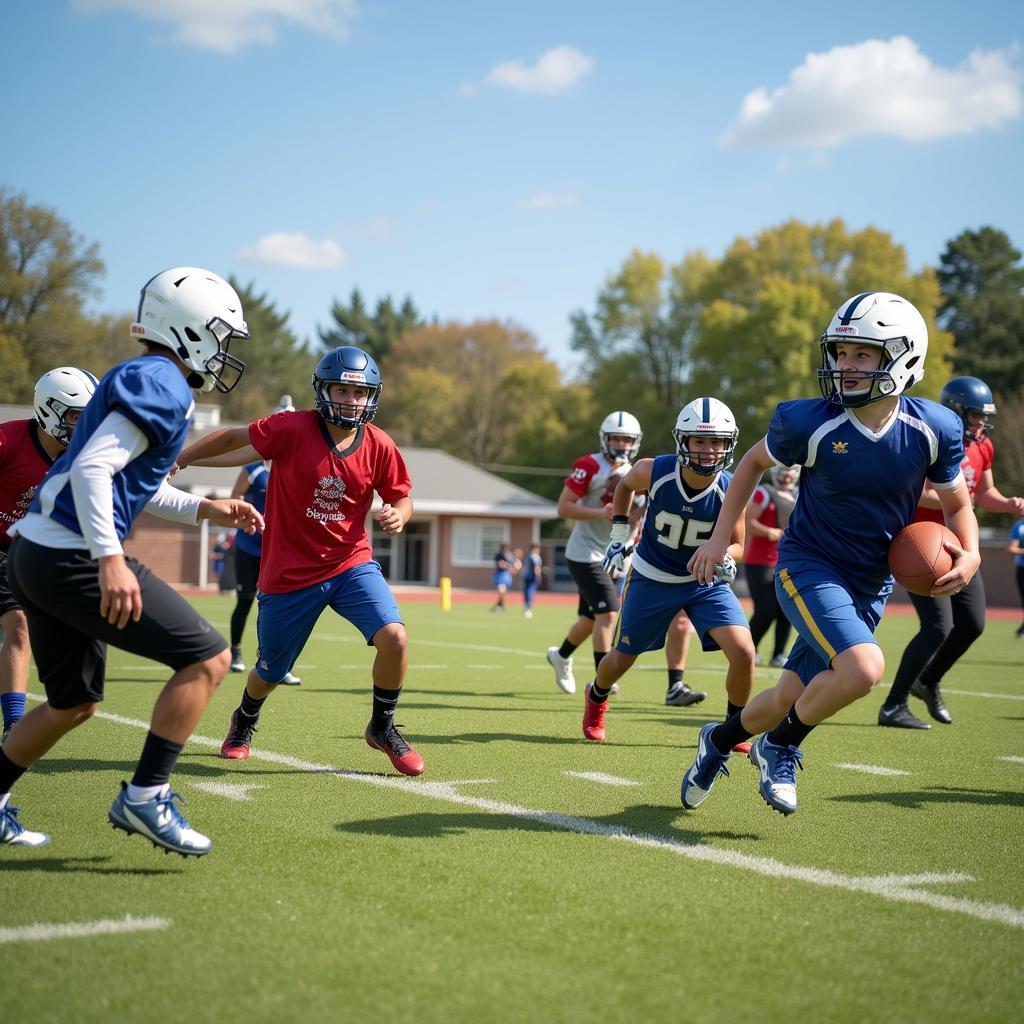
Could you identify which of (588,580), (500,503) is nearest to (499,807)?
(588,580)

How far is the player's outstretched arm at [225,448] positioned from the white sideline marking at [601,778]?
2360 millimetres

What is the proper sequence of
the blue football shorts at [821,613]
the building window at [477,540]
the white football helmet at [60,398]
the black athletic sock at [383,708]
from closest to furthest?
the blue football shorts at [821,613], the black athletic sock at [383,708], the white football helmet at [60,398], the building window at [477,540]

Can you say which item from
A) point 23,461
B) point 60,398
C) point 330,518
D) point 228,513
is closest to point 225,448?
point 330,518

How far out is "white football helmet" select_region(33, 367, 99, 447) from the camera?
20.8 feet

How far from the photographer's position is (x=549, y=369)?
6181 cm

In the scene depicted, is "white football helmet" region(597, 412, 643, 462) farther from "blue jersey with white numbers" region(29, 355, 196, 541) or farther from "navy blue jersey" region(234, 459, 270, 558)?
"blue jersey with white numbers" region(29, 355, 196, 541)

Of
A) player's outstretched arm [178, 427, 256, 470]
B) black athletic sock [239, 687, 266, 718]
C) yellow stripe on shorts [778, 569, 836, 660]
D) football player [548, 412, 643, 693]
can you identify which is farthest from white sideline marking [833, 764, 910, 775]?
player's outstretched arm [178, 427, 256, 470]

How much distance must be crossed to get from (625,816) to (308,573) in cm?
204

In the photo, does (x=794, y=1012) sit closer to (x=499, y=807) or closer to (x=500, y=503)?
(x=499, y=807)

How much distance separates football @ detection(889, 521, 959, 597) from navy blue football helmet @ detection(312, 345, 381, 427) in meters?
2.58

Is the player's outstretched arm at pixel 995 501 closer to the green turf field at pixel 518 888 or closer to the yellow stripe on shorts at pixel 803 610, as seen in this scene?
the green turf field at pixel 518 888

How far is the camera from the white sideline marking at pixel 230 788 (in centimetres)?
556

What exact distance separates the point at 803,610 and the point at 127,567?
275cm

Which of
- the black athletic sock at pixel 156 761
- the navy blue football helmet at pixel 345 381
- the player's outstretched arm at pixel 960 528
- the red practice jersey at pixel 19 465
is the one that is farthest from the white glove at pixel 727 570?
the red practice jersey at pixel 19 465
